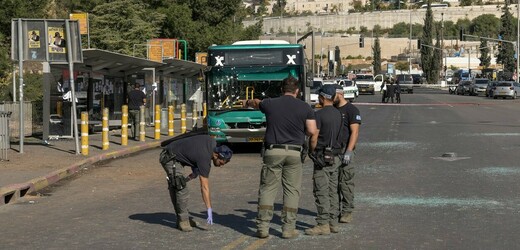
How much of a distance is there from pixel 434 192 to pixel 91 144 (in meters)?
12.9

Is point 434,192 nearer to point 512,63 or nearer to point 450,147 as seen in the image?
point 450,147

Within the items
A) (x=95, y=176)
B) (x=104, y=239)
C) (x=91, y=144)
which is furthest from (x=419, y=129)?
(x=104, y=239)

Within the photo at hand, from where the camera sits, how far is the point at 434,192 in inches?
571

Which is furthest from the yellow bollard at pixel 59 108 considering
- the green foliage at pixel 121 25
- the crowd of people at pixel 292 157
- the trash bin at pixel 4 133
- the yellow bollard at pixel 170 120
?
the green foliage at pixel 121 25

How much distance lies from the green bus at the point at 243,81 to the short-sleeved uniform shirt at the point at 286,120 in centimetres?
1233

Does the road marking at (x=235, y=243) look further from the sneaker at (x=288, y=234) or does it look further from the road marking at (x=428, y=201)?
the road marking at (x=428, y=201)

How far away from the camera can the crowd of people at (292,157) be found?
10.1 metres

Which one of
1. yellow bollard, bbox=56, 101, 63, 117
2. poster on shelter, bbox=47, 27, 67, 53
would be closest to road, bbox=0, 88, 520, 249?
poster on shelter, bbox=47, 27, 67, 53

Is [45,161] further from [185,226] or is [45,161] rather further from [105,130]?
[185,226]

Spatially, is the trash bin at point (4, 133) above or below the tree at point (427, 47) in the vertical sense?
below

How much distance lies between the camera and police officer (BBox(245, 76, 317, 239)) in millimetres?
10086

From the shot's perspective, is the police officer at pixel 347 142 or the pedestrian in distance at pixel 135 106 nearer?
the police officer at pixel 347 142

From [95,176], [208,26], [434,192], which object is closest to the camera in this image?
[434,192]

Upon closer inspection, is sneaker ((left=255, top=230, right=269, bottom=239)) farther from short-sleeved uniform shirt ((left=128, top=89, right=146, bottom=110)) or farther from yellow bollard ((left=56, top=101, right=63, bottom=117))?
short-sleeved uniform shirt ((left=128, top=89, right=146, bottom=110))
